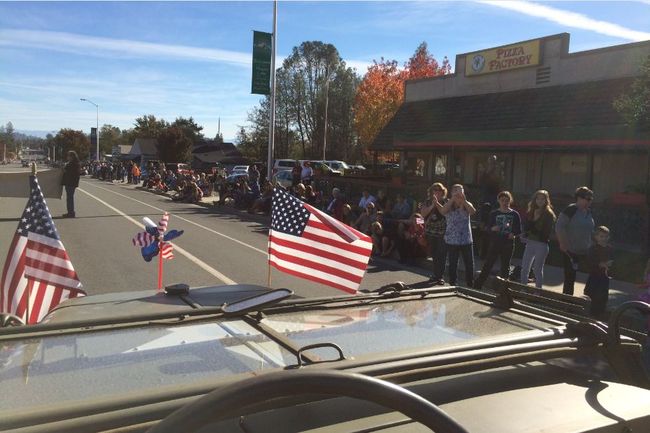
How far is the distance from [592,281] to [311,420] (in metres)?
7.03

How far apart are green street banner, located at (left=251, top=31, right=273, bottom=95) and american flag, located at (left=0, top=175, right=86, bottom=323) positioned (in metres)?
21.9

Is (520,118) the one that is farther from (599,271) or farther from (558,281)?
(599,271)

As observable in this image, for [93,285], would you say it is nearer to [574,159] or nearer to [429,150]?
[574,159]

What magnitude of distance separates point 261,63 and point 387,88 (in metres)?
25.1

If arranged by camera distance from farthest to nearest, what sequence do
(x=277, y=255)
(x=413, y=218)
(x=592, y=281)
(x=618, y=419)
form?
(x=413, y=218), (x=592, y=281), (x=277, y=255), (x=618, y=419)

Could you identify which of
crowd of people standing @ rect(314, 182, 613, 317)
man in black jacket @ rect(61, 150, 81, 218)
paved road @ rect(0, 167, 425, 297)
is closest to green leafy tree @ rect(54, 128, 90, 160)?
paved road @ rect(0, 167, 425, 297)

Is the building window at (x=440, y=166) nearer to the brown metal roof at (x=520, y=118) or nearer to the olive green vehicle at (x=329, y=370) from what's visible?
the brown metal roof at (x=520, y=118)


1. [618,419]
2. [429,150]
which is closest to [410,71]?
[429,150]

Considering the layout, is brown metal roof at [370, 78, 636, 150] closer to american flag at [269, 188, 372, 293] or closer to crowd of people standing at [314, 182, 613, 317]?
crowd of people standing at [314, 182, 613, 317]

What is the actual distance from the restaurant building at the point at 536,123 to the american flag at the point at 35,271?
1304 centimetres

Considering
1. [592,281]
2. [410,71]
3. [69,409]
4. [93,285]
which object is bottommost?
[93,285]

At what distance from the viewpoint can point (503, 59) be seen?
24.6 meters

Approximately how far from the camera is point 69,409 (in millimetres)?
1406

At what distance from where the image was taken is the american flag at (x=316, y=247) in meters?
5.36
